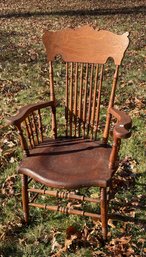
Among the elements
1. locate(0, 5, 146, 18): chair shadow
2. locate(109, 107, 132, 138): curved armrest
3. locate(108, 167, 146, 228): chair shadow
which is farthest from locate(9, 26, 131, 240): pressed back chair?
locate(0, 5, 146, 18): chair shadow

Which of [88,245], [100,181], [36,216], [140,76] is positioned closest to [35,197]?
[36,216]

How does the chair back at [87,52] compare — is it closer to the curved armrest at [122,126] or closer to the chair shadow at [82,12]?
the curved armrest at [122,126]

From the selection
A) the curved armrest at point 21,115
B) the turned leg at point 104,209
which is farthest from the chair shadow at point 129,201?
the curved armrest at point 21,115

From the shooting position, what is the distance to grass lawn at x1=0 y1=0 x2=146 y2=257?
351 cm

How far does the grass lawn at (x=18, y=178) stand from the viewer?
3.51 metres

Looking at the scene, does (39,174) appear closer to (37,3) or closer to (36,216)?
(36,216)

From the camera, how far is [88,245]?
3508 mm

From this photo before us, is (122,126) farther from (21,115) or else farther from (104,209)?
(21,115)

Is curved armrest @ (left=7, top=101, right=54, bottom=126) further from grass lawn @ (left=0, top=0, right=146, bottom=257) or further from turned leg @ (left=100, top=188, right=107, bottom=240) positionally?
grass lawn @ (left=0, top=0, right=146, bottom=257)

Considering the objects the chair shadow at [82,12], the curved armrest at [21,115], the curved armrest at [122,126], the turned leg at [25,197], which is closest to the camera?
the curved armrest at [122,126]

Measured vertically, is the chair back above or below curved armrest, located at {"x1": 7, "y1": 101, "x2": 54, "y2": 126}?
above

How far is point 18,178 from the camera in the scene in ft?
14.7

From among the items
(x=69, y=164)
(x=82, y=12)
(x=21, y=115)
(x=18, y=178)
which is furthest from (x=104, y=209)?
(x=82, y=12)

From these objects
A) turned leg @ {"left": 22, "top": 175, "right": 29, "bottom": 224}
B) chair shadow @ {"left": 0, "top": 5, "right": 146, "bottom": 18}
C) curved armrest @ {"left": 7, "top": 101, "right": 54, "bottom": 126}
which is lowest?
chair shadow @ {"left": 0, "top": 5, "right": 146, "bottom": 18}
